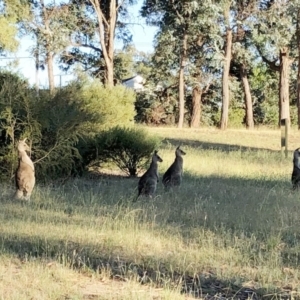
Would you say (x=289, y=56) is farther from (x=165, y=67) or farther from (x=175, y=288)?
(x=175, y=288)

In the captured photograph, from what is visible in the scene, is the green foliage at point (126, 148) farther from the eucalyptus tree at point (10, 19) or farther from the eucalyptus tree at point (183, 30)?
the eucalyptus tree at point (183, 30)

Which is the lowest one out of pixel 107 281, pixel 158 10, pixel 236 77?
pixel 107 281

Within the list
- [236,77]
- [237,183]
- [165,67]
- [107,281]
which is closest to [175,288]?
[107,281]

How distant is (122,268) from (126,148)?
32.0 feet

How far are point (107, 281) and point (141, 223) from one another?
2573mm

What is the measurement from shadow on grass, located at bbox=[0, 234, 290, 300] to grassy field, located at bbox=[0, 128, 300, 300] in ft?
0.04

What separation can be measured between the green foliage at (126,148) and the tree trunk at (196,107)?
1098 inches

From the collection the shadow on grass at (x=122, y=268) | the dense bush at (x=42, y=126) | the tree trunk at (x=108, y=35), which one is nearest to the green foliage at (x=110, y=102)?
the dense bush at (x=42, y=126)

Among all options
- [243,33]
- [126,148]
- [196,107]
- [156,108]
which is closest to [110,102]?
[126,148]

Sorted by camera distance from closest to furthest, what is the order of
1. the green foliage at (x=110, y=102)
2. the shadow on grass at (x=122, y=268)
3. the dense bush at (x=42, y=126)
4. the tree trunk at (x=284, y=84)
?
1. the shadow on grass at (x=122, y=268)
2. the dense bush at (x=42, y=126)
3. the green foliage at (x=110, y=102)
4. the tree trunk at (x=284, y=84)

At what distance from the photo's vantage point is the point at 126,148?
15.9 metres

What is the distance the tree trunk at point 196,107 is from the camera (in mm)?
44531

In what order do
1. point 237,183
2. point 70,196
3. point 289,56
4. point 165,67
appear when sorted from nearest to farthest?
point 70,196
point 237,183
point 289,56
point 165,67

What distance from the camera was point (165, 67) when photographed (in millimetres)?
44844
